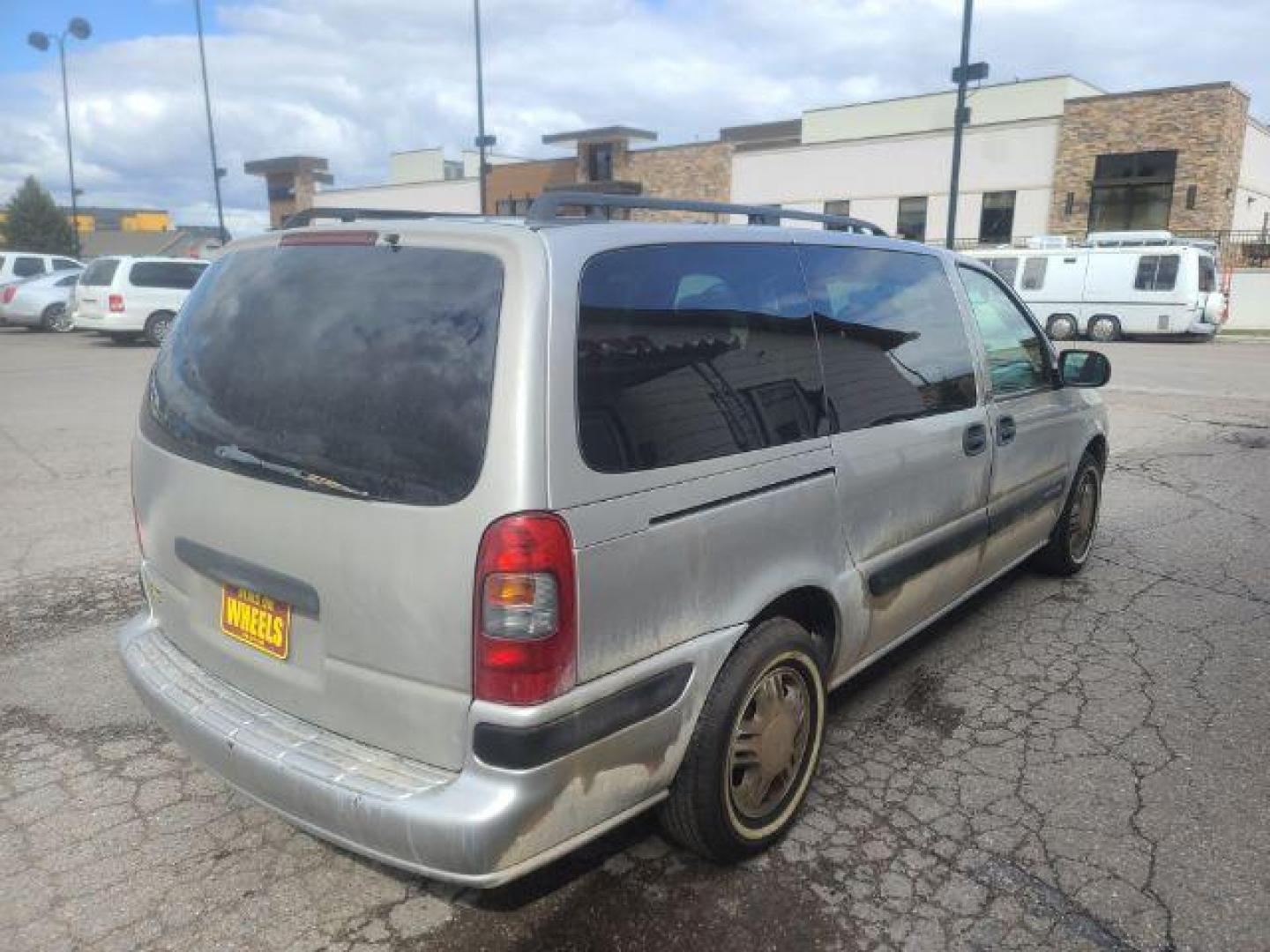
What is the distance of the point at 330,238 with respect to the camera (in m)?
2.55

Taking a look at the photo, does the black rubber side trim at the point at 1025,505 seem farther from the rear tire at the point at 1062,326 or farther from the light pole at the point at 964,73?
the rear tire at the point at 1062,326

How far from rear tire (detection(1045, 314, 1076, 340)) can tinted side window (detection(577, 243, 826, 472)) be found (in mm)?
22505

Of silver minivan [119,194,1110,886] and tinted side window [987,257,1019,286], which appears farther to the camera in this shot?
tinted side window [987,257,1019,286]

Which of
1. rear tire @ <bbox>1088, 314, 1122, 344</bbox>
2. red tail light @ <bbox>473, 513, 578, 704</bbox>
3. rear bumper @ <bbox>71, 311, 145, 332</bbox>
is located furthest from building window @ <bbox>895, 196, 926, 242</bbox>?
red tail light @ <bbox>473, 513, 578, 704</bbox>

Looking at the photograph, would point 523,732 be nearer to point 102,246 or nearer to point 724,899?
point 724,899

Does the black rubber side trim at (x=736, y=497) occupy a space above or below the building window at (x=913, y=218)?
below

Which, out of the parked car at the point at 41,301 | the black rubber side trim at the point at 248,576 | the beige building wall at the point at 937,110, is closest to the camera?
the black rubber side trim at the point at 248,576

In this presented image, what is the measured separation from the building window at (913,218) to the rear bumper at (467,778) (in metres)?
32.6

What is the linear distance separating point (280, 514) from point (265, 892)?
3.55 ft

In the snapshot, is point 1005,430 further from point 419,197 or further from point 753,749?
point 419,197

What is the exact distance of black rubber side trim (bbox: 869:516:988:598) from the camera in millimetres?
3176

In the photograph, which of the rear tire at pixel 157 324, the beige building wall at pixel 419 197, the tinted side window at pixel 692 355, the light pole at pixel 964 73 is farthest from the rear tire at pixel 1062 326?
the beige building wall at pixel 419 197

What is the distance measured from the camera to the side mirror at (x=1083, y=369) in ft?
14.9

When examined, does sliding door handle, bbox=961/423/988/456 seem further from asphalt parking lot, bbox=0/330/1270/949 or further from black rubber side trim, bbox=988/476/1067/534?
asphalt parking lot, bbox=0/330/1270/949
